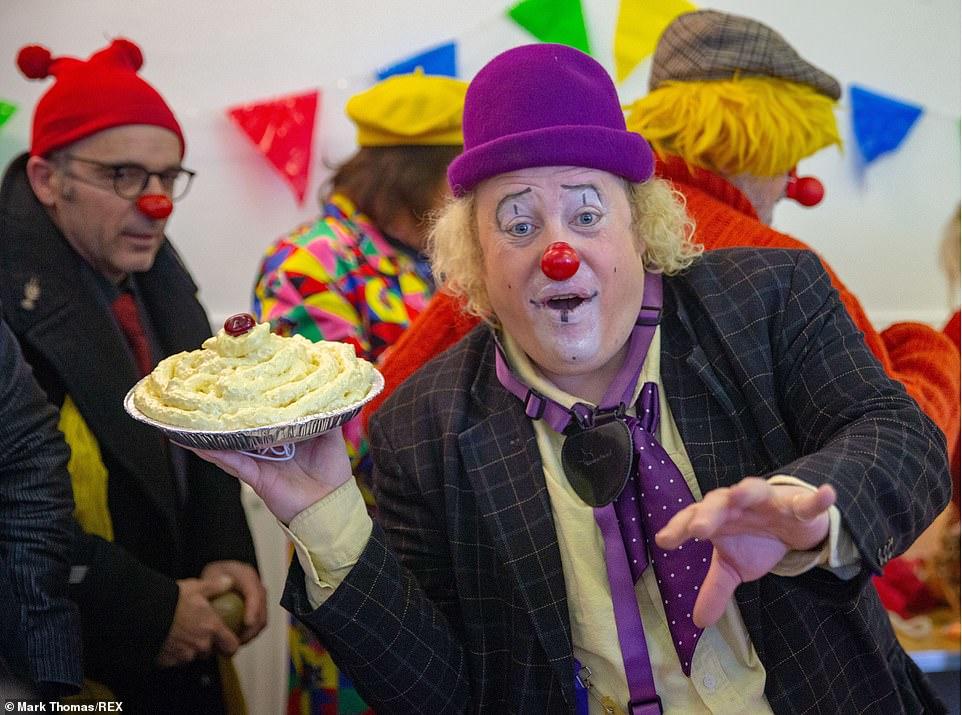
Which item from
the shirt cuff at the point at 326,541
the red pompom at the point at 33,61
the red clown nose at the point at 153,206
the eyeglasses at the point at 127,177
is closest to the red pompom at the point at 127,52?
the red pompom at the point at 33,61

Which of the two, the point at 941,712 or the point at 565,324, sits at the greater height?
the point at 565,324

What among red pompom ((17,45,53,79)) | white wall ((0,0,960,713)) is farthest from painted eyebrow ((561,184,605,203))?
white wall ((0,0,960,713))

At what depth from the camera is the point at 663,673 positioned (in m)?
1.48

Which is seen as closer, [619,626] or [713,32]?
[619,626]

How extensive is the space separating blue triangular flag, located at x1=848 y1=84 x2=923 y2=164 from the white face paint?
2146 mm

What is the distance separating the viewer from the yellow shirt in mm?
1470

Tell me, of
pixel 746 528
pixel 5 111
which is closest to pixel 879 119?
pixel 746 528

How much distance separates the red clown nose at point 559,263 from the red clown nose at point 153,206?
1.05m

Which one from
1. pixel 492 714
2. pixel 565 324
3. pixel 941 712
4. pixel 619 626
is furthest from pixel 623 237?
pixel 941 712

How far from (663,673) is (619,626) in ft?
0.30

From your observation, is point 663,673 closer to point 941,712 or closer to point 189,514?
point 941,712

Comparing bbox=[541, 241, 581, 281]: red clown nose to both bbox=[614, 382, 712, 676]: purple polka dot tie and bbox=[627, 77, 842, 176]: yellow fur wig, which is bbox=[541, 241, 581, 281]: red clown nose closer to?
bbox=[614, 382, 712, 676]: purple polka dot tie

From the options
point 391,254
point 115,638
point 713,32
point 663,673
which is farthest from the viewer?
point 391,254

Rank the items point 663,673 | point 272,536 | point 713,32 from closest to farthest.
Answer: point 663,673
point 713,32
point 272,536
